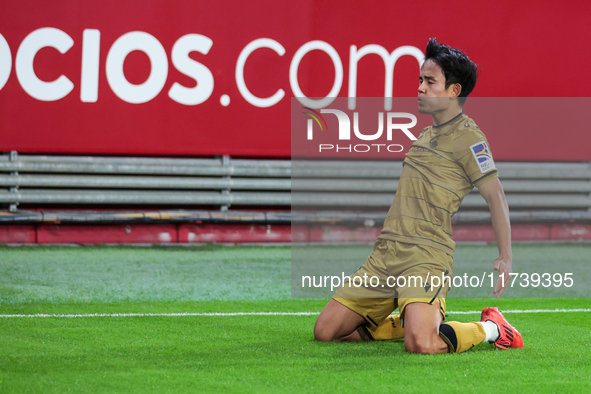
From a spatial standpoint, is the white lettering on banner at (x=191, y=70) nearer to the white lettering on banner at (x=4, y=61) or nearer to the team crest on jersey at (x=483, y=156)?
the white lettering on banner at (x=4, y=61)

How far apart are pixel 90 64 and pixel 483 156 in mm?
4900

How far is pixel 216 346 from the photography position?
3.34m

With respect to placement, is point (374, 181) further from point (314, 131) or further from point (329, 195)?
point (314, 131)

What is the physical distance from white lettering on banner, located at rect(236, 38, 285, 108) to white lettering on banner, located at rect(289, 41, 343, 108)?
162 millimetres

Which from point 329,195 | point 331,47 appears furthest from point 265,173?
point 331,47

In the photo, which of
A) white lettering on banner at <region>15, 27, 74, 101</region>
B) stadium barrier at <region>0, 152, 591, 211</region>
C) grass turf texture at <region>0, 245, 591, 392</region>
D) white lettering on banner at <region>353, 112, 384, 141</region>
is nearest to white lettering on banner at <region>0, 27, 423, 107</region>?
white lettering on banner at <region>15, 27, 74, 101</region>

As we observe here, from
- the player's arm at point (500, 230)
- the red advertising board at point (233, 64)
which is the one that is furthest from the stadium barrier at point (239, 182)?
the player's arm at point (500, 230)

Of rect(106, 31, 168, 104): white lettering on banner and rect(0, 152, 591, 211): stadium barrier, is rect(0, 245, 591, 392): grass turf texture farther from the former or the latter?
rect(106, 31, 168, 104): white lettering on banner

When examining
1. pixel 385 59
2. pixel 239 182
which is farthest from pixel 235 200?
pixel 385 59

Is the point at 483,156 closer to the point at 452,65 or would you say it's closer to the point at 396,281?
the point at 452,65

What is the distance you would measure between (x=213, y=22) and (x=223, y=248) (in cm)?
230

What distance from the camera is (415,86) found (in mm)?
7828

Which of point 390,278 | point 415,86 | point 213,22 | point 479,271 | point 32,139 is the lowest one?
point 479,271

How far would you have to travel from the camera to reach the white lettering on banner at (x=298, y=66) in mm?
7523
